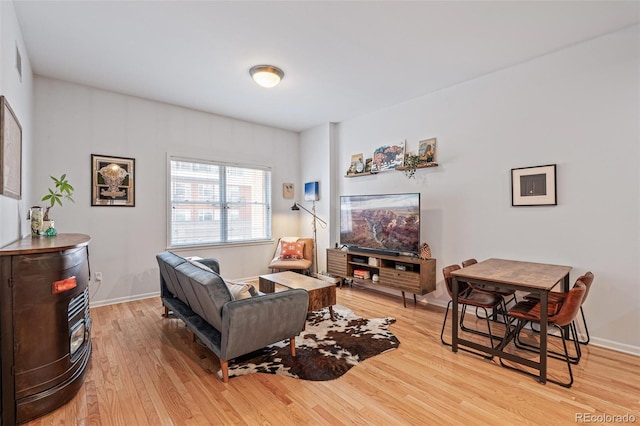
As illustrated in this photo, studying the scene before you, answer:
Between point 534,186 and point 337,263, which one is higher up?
point 534,186

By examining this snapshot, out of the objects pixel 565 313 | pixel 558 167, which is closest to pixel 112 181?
pixel 565 313

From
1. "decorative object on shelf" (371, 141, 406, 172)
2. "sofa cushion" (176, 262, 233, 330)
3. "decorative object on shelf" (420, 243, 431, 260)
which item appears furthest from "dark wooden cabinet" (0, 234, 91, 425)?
"decorative object on shelf" (371, 141, 406, 172)

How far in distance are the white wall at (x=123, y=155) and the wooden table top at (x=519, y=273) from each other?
3.95 meters

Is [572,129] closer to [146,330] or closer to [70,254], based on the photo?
[70,254]

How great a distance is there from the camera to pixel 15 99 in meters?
2.65

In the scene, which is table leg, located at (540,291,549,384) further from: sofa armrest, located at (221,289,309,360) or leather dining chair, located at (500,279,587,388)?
sofa armrest, located at (221,289,309,360)

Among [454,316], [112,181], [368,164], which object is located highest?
[368,164]

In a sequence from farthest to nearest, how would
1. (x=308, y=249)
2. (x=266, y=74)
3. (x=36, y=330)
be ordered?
(x=308, y=249) → (x=266, y=74) → (x=36, y=330)

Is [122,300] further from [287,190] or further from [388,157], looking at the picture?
[388,157]

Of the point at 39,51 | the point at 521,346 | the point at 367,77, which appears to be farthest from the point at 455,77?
the point at 39,51

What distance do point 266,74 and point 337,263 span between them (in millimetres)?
2987

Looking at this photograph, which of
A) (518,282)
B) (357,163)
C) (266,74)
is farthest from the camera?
(357,163)

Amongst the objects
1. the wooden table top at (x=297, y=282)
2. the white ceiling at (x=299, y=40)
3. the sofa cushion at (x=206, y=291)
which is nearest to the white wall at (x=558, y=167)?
the white ceiling at (x=299, y=40)

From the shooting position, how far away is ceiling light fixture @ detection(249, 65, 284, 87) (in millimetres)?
3471
